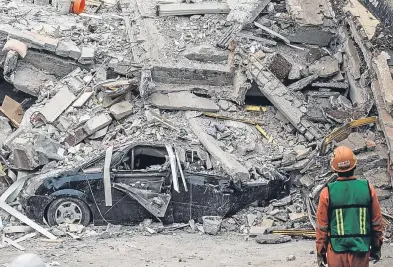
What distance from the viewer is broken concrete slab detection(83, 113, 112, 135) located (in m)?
14.0

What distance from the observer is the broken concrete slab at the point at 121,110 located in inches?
561

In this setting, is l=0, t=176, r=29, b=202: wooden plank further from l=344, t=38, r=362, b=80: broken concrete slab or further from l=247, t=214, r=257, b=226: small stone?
l=344, t=38, r=362, b=80: broken concrete slab

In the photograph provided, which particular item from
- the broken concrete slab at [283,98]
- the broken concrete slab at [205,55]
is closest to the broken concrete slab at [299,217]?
the broken concrete slab at [283,98]

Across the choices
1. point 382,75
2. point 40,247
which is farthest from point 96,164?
point 382,75

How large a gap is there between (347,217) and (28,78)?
352 inches

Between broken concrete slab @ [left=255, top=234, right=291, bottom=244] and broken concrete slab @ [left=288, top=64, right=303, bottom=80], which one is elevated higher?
broken concrete slab @ [left=288, top=64, right=303, bottom=80]

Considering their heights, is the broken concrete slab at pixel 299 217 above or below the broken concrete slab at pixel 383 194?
below

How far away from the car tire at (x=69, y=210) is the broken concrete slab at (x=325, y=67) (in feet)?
16.6

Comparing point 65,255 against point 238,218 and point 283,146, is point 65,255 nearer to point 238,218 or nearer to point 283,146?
point 238,218

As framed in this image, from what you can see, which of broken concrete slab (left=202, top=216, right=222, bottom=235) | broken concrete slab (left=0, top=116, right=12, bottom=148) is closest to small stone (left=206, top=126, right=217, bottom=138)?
broken concrete slab (left=202, top=216, right=222, bottom=235)

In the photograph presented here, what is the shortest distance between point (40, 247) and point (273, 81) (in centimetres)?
516

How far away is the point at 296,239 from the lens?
1229 centimetres

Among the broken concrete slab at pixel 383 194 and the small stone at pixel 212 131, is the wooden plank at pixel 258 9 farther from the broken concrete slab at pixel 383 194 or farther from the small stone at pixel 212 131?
the broken concrete slab at pixel 383 194

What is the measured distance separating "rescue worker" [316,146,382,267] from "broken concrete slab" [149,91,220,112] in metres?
6.20
